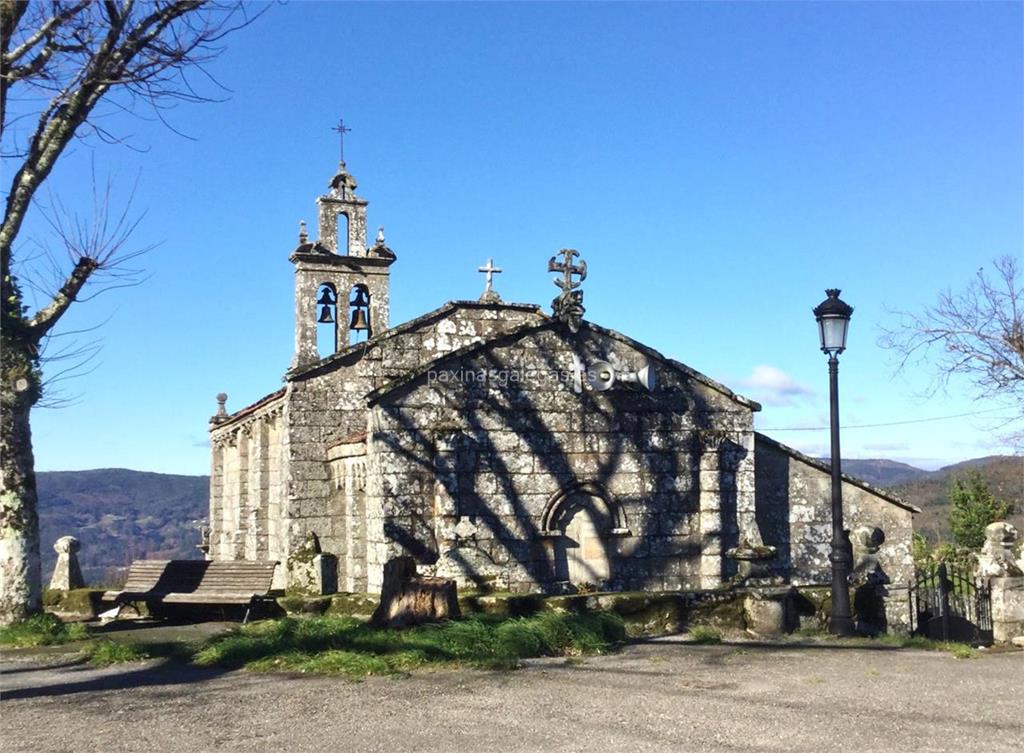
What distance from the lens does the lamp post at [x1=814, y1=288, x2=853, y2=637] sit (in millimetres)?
11820

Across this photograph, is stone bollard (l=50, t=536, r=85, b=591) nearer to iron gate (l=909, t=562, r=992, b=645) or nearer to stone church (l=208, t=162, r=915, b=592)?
stone church (l=208, t=162, r=915, b=592)

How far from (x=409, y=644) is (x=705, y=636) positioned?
333cm

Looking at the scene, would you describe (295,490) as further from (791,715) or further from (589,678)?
(791,715)

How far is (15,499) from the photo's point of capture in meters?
12.1

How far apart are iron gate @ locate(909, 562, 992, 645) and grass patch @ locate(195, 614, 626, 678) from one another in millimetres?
5945

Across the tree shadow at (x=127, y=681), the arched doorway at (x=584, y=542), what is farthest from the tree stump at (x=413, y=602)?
the arched doorway at (x=584, y=542)

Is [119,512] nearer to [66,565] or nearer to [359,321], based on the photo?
[359,321]

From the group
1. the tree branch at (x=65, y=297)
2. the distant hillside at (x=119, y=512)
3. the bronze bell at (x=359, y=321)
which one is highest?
the bronze bell at (x=359, y=321)

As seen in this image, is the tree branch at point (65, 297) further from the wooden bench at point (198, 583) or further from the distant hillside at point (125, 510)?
the distant hillside at point (125, 510)

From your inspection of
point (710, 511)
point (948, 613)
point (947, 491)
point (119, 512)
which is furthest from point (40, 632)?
point (119, 512)

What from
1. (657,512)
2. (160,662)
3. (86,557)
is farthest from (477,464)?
(86,557)

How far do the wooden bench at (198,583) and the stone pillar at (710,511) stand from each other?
240 inches

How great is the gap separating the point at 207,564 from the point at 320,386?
3598 millimetres

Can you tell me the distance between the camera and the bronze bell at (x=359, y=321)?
20.0 meters
